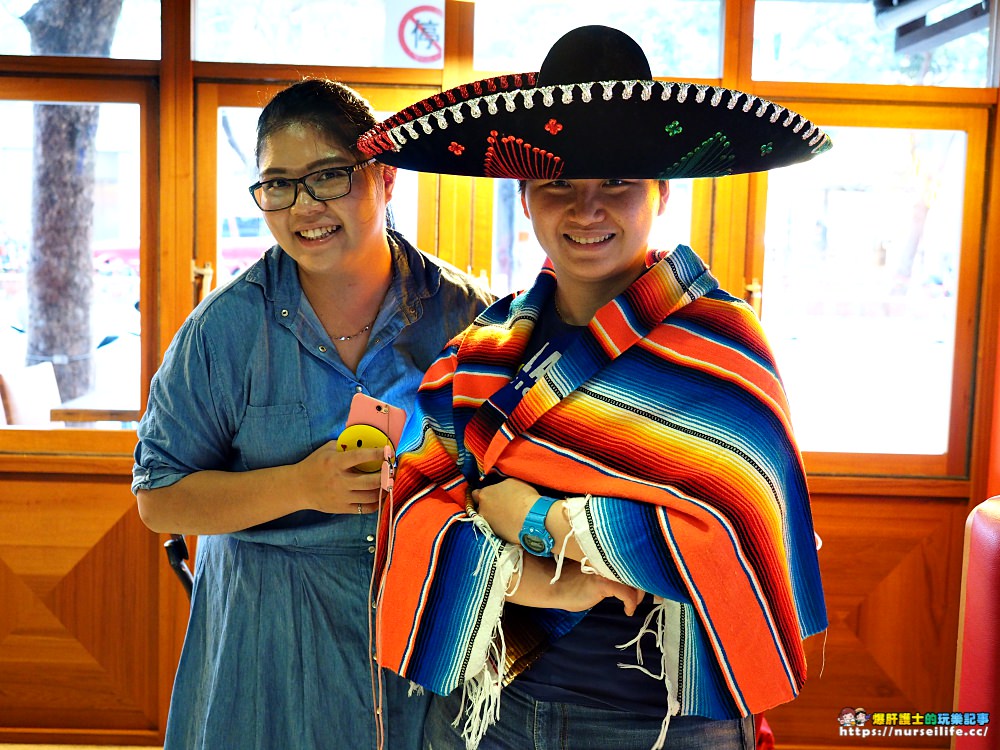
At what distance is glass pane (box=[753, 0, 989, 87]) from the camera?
3174 mm

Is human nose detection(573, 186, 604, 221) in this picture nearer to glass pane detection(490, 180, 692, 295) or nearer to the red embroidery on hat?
the red embroidery on hat

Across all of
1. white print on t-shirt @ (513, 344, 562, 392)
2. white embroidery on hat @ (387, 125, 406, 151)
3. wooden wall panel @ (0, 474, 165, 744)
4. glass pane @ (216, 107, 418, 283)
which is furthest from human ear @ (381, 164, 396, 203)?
wooden wall panel @ (0, 474, 165, 744)

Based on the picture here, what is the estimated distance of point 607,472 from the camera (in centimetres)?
119

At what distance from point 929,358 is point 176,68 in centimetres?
268

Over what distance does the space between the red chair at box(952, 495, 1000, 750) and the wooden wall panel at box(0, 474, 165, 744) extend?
2.44m

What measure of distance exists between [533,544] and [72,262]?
8.62 feet

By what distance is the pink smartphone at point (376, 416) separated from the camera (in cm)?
146

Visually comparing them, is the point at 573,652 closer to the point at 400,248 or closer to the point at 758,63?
the point at 400,248

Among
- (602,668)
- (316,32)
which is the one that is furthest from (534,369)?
(316,32)

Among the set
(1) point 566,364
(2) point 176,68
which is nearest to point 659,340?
(1) point 566,364

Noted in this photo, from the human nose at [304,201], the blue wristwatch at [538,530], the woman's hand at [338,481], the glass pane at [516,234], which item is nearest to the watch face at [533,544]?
the blue wristwatch at [538,530]

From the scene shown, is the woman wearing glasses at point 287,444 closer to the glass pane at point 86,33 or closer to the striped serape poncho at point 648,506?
the striped serape poncho at point 648,506

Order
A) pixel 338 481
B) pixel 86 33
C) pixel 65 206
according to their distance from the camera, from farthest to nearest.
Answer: pixel 65 206, pixel 86 33, pixel 338 481

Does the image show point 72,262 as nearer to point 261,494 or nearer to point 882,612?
point 261,494
